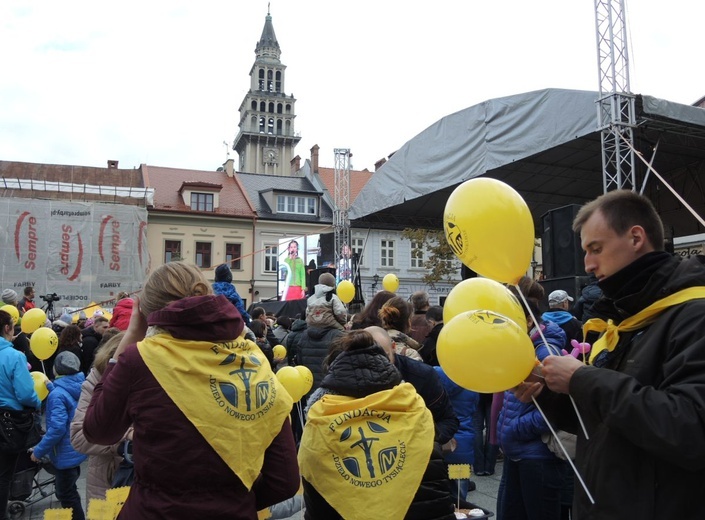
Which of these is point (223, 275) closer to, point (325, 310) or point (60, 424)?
point (325, 310)

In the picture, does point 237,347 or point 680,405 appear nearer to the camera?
point 680,405

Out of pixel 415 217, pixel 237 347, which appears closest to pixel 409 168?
pixel 415 217

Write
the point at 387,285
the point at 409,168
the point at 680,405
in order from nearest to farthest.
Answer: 1. the point at 680,405
2. the point at 387,285
3. the point at 409,168

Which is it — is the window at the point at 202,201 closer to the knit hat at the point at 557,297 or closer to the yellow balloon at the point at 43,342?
the yellow balloon at the point at 43,342

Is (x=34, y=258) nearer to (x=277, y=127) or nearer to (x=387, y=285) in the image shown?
(x=387, y=285)

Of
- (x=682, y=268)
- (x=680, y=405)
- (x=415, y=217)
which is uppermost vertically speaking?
(x=415, y=217)

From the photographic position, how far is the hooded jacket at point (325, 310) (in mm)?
5344

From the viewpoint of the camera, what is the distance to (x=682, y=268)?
1.61 meters

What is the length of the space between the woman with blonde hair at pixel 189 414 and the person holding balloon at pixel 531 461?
1.75 metres

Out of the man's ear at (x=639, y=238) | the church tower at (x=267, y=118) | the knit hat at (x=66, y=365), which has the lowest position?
the knit hat at (x=66, y=365)

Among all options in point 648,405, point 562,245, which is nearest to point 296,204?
point 562,245

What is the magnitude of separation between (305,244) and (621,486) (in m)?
21.3

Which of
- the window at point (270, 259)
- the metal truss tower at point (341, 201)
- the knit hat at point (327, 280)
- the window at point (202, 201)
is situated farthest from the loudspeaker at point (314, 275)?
the window at point (202, 201)

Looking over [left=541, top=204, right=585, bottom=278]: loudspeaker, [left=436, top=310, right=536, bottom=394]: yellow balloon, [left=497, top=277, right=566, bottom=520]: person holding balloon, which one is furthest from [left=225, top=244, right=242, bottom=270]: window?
[left=436, top=310, right=536, bottom=394]: yellow balloon
